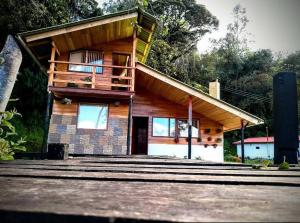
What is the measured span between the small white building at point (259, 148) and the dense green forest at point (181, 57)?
2.16 meters

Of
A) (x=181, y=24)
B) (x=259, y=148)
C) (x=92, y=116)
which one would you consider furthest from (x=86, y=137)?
(x=259, y=148)

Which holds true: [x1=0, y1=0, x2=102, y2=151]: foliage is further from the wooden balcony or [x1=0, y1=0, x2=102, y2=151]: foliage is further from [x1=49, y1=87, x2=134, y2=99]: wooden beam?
[x1=49, y1=87, x2=134, y2=99]: wooden beam

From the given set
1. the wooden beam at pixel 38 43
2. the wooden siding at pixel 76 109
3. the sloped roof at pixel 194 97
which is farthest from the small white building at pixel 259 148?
the wooden beam at pixel 38 43

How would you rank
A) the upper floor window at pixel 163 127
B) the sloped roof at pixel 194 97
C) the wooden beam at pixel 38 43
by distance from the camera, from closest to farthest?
the wooden beam at pixel 38 43
the sloped roof at pixel 194 97
the upper floor window at pixel 163 127

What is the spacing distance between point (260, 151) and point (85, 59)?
88.9 ft

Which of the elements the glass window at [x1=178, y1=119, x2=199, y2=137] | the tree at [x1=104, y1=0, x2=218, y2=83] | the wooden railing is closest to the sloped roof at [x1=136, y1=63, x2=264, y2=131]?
the glass window at [x1=178, y1=119, x2=199, y2=137]

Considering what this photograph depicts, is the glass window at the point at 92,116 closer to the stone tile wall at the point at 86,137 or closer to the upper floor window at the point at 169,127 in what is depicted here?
the stone tile wall at the point at 86,137

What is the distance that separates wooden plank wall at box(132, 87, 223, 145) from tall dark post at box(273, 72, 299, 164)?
1054 centimetres

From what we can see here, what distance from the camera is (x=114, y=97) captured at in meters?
12.3

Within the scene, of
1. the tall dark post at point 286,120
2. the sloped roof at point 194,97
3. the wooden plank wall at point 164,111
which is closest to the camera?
the tall dark post at point 286,120

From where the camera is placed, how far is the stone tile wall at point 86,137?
39.0 ft

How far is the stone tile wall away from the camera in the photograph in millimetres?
11891

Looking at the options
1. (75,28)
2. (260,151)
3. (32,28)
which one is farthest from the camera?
(260,151)

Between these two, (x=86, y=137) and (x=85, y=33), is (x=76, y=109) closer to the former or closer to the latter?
(x=86, y=137)
